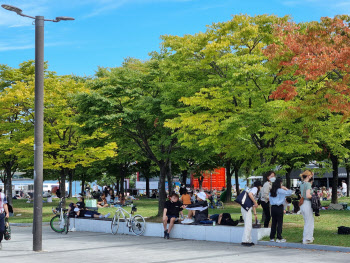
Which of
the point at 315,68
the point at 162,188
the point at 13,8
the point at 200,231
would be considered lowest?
the point at 200,231

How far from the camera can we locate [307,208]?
14570 mm

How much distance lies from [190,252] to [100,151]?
72.2 ft

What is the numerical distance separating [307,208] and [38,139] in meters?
7.77

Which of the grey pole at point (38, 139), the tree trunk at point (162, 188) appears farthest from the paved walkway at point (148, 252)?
the tree trunk at point (162, 188)

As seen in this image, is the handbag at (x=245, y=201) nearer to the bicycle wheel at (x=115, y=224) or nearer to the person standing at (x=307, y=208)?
the person standing at (x=307, y=208)

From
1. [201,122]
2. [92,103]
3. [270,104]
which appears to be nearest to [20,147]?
[92,103]

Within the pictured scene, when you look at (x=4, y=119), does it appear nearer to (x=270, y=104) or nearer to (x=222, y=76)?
(x=222, y=76)

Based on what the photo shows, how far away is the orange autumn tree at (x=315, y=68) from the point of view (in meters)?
15.7

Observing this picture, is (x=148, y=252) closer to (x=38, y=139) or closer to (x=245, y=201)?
(x=245, y=201)

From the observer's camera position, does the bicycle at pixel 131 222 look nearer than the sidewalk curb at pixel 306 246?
No

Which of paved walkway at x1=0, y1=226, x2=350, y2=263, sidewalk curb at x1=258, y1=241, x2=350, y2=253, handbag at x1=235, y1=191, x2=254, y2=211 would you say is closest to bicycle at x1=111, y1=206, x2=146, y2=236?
paved walkway at x1=0, y1=226, x2=350, y2=263

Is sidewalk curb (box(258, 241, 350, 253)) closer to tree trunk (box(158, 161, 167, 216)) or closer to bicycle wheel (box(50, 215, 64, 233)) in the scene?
bicycle wheel (box(50, 215, 64, 233))

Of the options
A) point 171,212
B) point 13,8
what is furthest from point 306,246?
point 13,8

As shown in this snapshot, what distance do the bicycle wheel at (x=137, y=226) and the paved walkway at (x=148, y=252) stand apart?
862 mm
